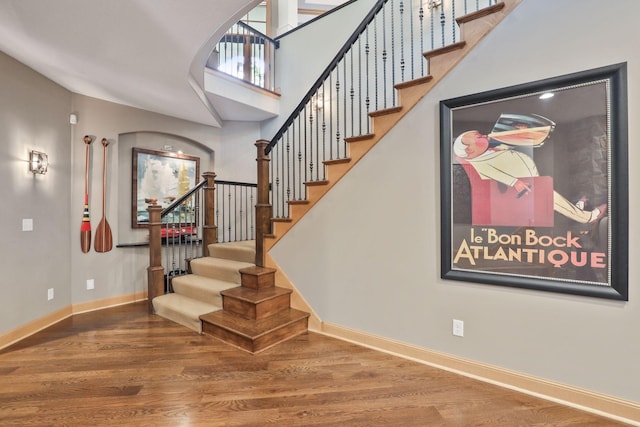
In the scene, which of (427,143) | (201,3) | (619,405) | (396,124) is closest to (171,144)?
(201,3)

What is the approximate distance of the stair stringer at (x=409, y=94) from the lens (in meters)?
1.96

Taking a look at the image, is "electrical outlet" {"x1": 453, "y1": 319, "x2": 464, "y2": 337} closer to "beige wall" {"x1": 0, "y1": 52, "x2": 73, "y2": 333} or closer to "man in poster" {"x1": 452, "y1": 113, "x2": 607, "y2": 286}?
"man in poster" {"x1": 452, "y1": 113, "x2": 607, "y2": 286}

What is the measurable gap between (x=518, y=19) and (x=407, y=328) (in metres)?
2.31

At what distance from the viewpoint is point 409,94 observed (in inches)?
89.0

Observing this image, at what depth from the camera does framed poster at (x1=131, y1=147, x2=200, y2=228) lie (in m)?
3.88

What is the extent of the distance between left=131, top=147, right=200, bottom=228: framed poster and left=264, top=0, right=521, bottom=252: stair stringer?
7.13ft

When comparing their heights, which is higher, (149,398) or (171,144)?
(171,144)

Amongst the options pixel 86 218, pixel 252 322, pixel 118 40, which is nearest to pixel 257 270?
pixel 252 322

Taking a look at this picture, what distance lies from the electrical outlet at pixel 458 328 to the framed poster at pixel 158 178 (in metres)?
3.62

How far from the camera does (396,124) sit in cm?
231

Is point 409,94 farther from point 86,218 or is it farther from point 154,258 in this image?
point 86,218

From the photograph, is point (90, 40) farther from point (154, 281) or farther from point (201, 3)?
point (154, 281)

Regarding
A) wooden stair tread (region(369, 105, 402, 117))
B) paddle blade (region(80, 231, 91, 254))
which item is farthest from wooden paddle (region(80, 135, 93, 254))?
wooden stair tread (region(369, 105, 402, 117))

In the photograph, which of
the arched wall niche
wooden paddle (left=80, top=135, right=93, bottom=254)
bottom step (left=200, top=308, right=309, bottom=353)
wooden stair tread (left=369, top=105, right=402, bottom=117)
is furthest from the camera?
the arched wall niche
